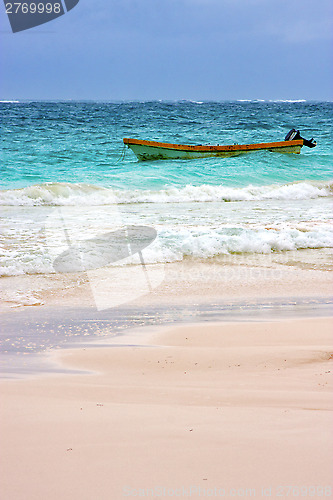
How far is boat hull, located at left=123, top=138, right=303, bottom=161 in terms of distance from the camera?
65.9 ft

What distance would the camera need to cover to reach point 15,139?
26.8 meters

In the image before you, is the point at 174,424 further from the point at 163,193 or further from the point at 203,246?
the point at 163,193

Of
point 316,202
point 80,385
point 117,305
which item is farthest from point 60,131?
point 80,385

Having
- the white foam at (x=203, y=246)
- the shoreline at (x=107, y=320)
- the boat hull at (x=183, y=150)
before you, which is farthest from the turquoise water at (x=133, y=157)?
the shoreline at (x=107, y=320)

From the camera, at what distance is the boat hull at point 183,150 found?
2008 cm

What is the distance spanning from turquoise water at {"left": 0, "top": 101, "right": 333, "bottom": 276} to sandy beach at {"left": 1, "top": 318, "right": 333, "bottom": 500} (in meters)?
3.38

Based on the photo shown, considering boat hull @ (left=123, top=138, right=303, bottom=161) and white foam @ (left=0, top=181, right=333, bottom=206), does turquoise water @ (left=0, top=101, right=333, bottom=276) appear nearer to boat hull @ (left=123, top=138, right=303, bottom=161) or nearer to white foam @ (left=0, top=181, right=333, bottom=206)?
white foam @ (left=0, top=181, right=333, bottom=206)

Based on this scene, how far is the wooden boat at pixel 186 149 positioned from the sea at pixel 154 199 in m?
0.31

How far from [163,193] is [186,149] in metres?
5.87

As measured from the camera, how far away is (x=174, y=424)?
7.19 ft

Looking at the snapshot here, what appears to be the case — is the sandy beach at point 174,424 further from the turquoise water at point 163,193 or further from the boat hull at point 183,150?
the boat hull at point 183,150

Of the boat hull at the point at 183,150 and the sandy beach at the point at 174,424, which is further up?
the sandy beach at the point at 174,424

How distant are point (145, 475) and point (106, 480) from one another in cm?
15

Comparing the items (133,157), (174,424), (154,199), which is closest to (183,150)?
(133,157)
